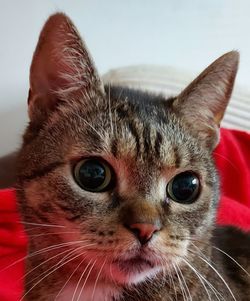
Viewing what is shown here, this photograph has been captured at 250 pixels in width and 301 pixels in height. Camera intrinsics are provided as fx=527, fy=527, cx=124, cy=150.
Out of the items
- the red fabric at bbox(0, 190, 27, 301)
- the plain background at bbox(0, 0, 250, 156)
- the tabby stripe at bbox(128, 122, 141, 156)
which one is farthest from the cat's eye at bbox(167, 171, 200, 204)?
the plain background at bbox(0, 0, 250, 156)

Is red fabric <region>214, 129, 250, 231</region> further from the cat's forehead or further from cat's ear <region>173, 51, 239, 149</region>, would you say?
the cat's forehead

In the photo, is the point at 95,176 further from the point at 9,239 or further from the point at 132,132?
the point at 9,239

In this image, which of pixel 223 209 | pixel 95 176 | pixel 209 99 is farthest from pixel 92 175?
pixel 223 209

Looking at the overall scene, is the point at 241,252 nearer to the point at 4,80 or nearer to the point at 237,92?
the point at 237,92

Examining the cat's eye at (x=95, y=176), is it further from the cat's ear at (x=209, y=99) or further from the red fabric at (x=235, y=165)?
the red fabric at (x=235, y=165)

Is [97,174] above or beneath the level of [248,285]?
above

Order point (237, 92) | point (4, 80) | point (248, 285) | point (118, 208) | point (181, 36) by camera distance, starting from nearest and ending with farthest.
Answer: point (118, 208) < point (248, 285) < point (237, 92) < point (4, 80) < point (181, 36)

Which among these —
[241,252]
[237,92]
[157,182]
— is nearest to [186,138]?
[157,182]
